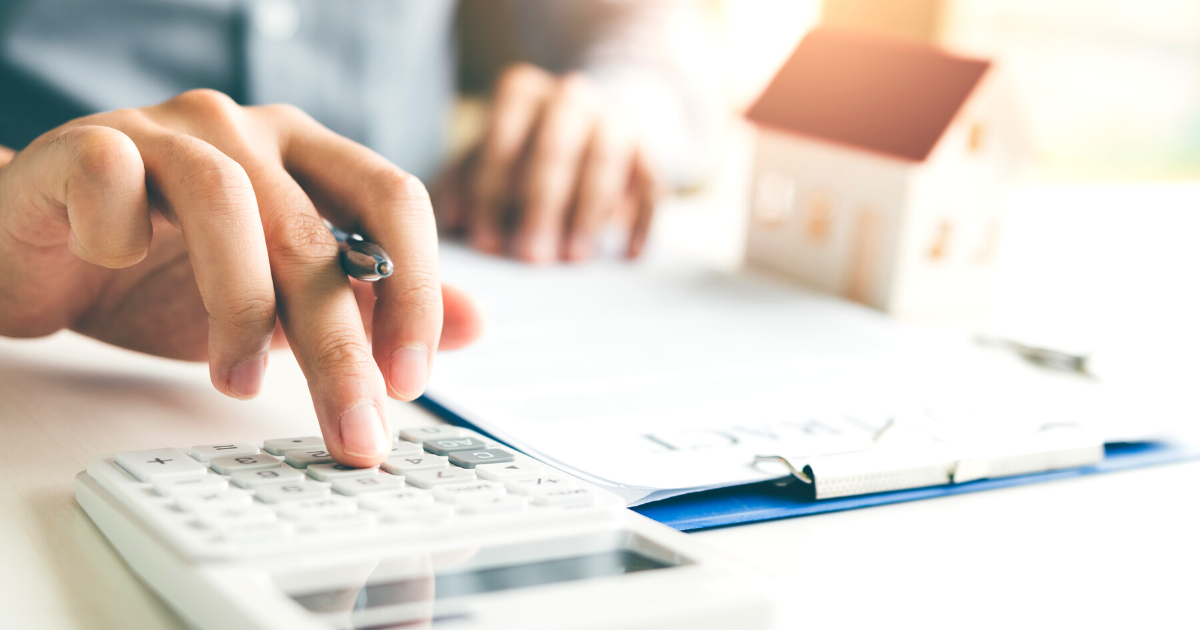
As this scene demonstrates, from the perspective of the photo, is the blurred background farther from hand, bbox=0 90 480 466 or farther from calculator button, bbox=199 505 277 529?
calculator button, bbox=199 505 277 529

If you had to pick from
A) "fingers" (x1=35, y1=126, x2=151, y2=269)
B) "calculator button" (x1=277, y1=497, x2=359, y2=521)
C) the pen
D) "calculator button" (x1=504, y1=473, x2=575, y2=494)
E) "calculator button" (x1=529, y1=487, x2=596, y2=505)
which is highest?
"fingers" (x1=35, y1=126, x2=151, y2=269)

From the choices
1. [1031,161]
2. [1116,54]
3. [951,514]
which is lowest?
[951,514]

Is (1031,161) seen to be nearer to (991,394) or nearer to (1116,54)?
(991,394)

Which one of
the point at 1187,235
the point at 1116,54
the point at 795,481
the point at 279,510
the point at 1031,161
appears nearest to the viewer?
→ the point at 279,510

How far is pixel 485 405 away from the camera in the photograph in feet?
1.48

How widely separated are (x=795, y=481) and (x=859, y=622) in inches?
3.9

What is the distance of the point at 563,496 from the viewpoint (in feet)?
1.01

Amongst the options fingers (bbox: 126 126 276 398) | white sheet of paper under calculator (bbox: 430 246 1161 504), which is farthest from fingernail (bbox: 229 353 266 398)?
white sheet of paper under calculator (bbox: 430 246 1161 504)

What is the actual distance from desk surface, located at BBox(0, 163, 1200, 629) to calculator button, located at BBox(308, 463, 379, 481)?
0.06m

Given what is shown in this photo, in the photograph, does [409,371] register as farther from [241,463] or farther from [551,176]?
[551,176]

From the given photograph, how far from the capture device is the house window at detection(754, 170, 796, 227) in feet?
2.59

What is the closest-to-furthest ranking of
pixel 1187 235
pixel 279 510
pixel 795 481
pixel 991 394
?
pixel 279 510, pixel 795 481, pixel 991 394, pixel 1187 235

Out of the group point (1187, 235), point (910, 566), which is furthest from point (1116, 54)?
point (910, 566)

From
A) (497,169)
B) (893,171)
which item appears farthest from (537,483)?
(497,169)
